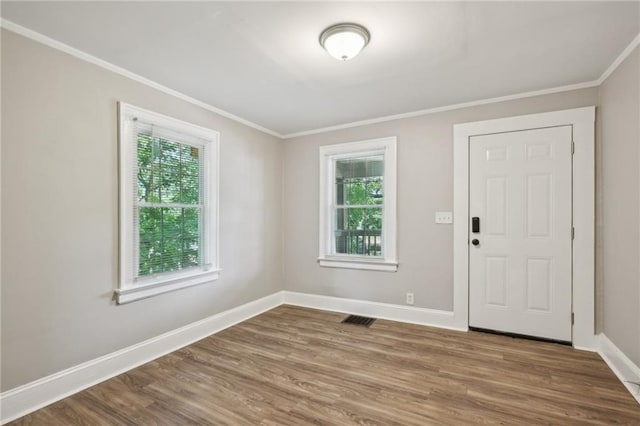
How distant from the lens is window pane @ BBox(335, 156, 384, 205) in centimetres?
394

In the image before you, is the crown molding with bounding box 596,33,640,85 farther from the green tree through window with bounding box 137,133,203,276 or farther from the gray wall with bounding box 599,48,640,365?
the green tree through window with bounding box 137,133,203,276

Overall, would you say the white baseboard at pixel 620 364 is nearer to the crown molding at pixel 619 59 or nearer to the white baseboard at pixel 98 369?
the crown molding at pixel 619 59

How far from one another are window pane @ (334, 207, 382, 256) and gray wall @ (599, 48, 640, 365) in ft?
7.07

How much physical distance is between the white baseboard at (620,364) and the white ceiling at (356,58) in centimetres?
232

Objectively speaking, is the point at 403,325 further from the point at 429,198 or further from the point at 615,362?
the point at 615,362

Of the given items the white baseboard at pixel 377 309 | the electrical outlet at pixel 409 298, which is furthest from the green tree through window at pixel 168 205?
the electrical outlet at pixel 409 298

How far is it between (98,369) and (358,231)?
2.98 metres

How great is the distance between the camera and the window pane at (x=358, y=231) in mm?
3953

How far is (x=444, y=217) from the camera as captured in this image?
348 centimetres

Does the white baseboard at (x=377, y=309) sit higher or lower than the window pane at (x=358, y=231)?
lower

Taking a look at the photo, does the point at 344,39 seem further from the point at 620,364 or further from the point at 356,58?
the point at 620,364

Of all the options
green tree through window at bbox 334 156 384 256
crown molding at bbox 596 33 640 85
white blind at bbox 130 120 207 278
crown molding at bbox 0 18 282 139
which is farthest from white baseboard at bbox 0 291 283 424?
crown molding at bbox 596 33 640 85

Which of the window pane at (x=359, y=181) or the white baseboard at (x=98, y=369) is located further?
the window pane at (x=359, y=181)

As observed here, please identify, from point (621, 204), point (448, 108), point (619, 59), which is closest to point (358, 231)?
point (448, 108)
